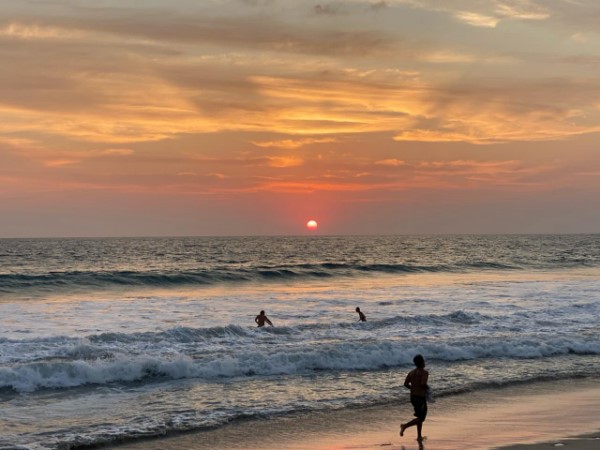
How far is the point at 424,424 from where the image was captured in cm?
1319

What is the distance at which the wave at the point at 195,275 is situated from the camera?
4622 cm

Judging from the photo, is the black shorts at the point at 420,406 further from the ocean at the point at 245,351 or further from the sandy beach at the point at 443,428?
the ocean at the point at 245,351

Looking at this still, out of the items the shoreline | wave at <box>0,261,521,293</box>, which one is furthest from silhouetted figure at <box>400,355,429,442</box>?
wave at <box>0,261,521,293</box>

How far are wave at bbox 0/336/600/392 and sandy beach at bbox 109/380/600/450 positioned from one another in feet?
14.8

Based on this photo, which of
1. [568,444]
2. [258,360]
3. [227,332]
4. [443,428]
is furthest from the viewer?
[227,332]

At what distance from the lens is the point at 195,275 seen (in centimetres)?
5247

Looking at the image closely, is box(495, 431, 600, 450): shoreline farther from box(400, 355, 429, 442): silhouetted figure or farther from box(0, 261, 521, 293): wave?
box(0, 261, 521, 293): wave

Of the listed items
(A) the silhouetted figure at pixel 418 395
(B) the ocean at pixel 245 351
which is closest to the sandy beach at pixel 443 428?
(A) the silhouetted figure at pixel 418 395

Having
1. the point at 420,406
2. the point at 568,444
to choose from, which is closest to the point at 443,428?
the point at 420,406

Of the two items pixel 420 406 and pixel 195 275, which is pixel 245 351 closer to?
pixel 420 406

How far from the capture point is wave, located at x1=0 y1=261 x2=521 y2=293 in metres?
46.2

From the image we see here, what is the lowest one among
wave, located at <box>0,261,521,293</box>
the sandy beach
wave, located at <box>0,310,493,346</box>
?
the sandy beach

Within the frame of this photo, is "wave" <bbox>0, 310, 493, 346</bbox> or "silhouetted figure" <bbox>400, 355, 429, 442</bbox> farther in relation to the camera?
"wave" <bbox>0, 310, 493, 346</bbox>

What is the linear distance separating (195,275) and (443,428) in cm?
4112
